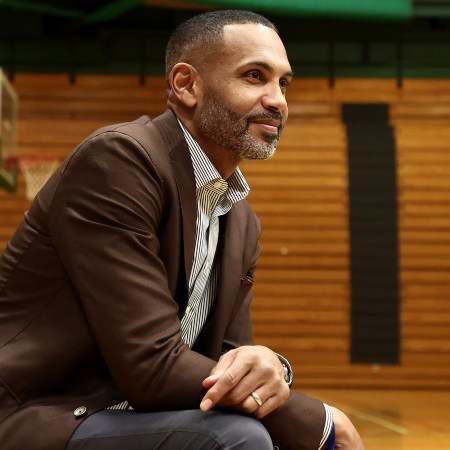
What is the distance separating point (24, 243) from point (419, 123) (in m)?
9.16

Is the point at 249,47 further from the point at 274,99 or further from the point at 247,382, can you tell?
the point at 247,382

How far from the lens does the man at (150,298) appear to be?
1586mm

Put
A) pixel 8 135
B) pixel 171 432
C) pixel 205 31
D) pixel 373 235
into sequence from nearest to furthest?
1. pixel 171 432
2. pixel 205 31
3. pixel 8 135
4. pixel 373 235

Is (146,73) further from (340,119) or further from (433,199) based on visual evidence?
(433,199)

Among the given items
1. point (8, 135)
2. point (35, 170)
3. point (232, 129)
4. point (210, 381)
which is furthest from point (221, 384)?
point (35, 170)

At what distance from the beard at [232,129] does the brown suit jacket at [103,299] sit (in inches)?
7.1

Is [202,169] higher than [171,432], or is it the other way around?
[202,169]

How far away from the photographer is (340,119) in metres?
10.3

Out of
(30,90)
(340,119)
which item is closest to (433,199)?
(340,119)

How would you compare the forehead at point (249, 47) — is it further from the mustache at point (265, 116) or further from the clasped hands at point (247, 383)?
the clasped hands at point (247, 383)

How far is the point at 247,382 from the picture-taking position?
157 cm

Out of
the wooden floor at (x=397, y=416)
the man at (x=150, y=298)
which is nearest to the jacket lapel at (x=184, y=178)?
the man at (x=150, y=298)

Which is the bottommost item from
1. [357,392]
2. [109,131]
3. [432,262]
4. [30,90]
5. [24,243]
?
[357,392]

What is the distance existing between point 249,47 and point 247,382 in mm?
869
